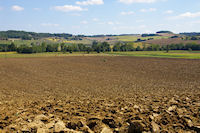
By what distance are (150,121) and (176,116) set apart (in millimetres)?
1415

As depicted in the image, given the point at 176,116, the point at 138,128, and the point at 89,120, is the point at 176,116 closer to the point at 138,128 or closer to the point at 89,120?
the point at 138,128

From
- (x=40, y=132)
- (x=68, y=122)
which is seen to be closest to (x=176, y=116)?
(x=68, y=122)

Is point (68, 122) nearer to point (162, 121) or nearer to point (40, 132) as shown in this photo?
point (40, 132)

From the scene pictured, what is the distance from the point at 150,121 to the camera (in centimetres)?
729

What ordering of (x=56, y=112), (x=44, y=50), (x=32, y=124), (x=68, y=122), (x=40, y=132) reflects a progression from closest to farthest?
(x=40, y=132), (x=32, y=124), (x=68, y=122), (x=56, y=112), (x=44, y=50)

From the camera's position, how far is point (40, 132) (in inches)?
257

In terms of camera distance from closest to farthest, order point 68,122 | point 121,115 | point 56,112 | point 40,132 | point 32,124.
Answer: point 40,132 → point 32,124 → point 68,122 → point 121,115 → point 56,112

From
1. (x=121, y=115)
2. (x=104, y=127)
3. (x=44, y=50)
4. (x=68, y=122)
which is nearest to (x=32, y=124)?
(x=68, y=122)

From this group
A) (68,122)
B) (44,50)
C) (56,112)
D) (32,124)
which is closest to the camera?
(32,124)

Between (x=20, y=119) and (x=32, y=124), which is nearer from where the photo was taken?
(x=32, y=124)

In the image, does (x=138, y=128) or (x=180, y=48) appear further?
(x=180, y=48)

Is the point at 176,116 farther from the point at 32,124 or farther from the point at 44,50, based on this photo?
the point at 44,50

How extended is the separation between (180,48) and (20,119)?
13222 cm

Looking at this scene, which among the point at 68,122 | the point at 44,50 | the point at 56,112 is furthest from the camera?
the point at 44,50
